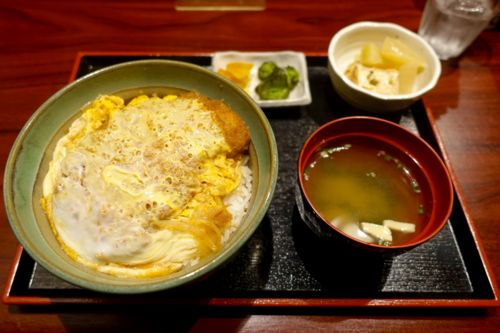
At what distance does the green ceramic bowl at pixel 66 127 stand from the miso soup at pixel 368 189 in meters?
0.35

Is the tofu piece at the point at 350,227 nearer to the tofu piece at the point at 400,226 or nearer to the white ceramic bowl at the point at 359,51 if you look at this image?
the tofu piece at the point at 400,226

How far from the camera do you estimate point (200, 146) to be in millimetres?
1661

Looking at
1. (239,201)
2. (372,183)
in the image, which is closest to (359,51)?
(372,183)

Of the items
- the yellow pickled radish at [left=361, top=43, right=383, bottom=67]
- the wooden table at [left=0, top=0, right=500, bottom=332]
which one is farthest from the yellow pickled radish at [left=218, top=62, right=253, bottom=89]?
the yellow pickled radish at [left=361, top=43, right=383, bottom=67]

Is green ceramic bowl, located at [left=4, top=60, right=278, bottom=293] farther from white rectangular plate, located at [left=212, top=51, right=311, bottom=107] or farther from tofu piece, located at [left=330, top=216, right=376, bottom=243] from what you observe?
white rectangular plate, located at [left=212, top=51, right=311, bottom=107]

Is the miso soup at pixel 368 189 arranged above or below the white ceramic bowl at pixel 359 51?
below

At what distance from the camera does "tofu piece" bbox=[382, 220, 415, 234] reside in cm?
167

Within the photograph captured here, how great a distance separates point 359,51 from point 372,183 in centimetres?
116

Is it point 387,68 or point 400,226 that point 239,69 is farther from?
point 400,226

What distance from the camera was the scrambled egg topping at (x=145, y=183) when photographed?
1438 mm

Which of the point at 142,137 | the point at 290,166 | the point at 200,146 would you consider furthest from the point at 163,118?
the point at 290,166

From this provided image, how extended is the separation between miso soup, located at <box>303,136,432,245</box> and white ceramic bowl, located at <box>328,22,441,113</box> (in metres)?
0.37

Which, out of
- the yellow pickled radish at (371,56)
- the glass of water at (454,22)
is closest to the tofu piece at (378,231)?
the yellow pickled radish at (371,56)

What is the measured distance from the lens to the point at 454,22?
2.58m
